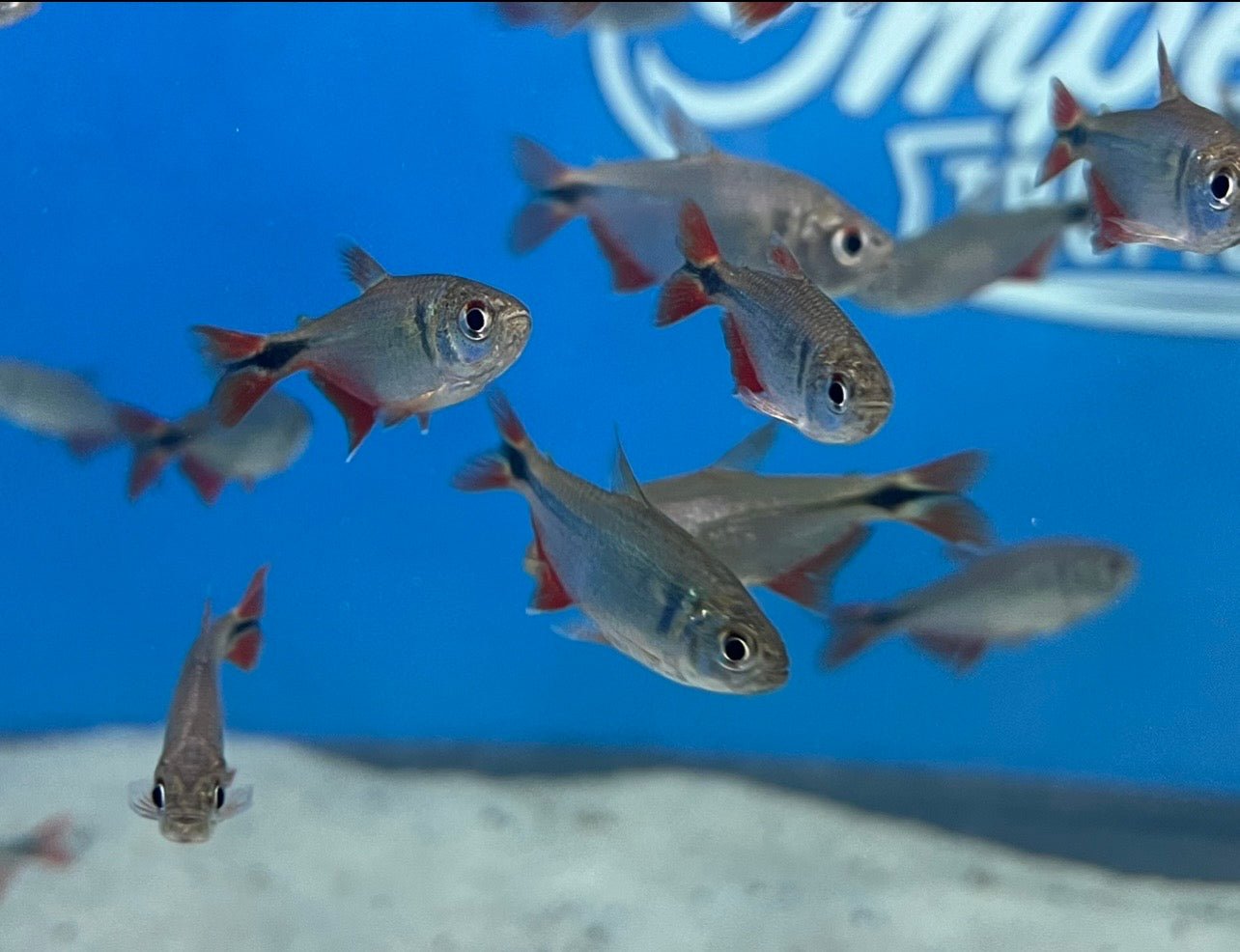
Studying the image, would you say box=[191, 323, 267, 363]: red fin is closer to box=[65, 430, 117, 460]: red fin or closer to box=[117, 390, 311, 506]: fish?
box=[117, 390, 311, 506]: fish

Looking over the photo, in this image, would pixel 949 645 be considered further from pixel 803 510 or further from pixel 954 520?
pixel 803 510

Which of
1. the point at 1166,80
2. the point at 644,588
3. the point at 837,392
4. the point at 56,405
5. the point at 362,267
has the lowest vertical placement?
the point at 644,588

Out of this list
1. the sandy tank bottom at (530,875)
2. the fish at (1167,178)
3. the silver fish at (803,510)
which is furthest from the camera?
the sandy tank bottom at (530,875)

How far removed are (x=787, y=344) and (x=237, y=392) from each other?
2.33 feet

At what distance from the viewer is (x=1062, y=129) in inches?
65.8

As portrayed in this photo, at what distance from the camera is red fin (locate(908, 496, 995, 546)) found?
1896 mm

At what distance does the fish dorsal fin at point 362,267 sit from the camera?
1588mm

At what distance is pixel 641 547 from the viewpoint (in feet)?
4.83

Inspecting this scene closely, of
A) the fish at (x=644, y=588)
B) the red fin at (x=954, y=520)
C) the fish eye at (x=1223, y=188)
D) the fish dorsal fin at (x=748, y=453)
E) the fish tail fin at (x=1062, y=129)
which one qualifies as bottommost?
the fish at (x=644, y=588)

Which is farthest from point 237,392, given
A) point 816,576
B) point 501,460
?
point 816,576

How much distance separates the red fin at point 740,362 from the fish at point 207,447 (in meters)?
1.24

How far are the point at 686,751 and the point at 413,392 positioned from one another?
2896 millimetres

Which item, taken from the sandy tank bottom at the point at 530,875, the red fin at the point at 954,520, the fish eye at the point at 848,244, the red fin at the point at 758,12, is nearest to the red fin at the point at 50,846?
the sandy tank bottom at the point at 530,875

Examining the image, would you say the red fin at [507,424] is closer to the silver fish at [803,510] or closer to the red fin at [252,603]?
the silver fish at [803,510]
